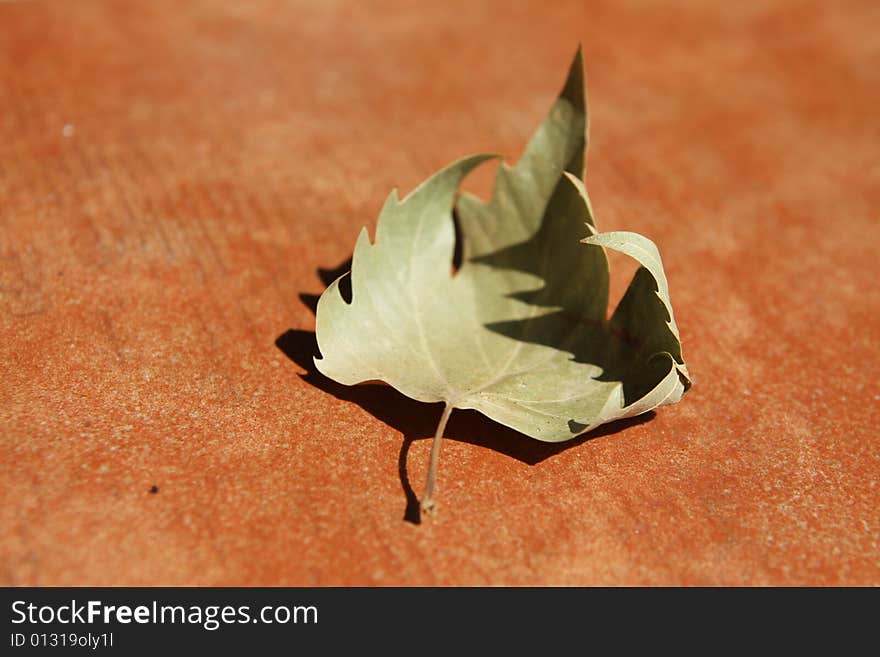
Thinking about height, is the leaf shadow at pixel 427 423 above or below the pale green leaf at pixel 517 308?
below

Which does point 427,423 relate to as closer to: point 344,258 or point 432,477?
point 432,477

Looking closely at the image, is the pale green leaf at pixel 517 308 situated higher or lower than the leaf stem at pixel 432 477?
higher

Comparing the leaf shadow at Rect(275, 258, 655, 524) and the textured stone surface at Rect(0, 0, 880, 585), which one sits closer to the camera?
the textured stone surface at Rect(0, 0, 880, 585)

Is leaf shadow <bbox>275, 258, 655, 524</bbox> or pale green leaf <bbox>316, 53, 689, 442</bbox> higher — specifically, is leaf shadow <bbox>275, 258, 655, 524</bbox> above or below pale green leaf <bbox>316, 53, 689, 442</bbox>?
below

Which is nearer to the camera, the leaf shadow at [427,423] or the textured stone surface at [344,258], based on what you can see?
the textured stone surface at [344,258]

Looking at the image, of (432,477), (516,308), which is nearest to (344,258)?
(516,308)

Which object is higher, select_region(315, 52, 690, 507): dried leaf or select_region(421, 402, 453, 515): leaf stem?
select_region(315, 52, 690, 507): dried leaf

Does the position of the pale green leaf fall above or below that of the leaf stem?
above

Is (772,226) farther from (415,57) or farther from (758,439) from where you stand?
(415,57)
